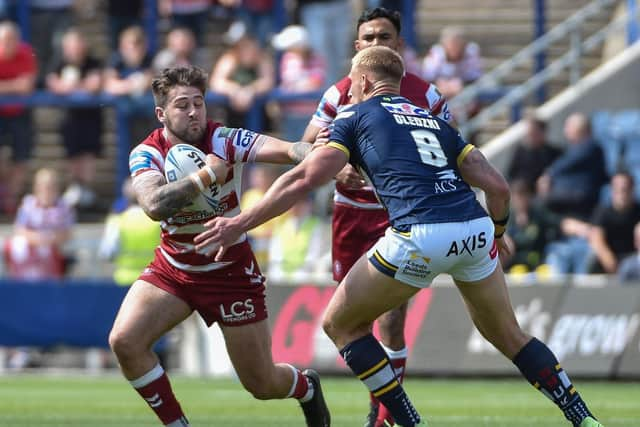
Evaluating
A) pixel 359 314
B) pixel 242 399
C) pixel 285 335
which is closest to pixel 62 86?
pixel 285 335

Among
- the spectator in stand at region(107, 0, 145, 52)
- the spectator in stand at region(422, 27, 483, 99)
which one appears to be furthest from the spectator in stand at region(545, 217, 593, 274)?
the spectator in stand at region(107, 0, 145, 52)

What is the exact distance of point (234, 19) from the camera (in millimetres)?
20469

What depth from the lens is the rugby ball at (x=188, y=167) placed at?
8.39 m

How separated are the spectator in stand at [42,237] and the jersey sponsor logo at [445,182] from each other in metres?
10.7

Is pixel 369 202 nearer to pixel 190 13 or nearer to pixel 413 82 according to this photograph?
pixel 413 82

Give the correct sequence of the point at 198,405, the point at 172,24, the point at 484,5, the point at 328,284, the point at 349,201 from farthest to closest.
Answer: the point at 484,5 < the point at 172,24 < the point at 328,284 < the point at 198,405 < the point at 349,201

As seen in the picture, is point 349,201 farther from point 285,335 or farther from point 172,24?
point 172,24

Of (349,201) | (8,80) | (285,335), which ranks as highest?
(349,201)

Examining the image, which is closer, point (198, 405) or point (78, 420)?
point (78, 420)

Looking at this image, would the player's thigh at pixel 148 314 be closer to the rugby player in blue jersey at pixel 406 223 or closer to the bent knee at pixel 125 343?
the bent knee at pixel 125 343

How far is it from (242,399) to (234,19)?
330 inches

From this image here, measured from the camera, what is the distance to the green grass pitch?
35.9 ft

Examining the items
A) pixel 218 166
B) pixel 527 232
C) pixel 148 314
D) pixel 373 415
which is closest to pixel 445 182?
pixel 218 166

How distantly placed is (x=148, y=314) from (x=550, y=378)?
2296 mm
